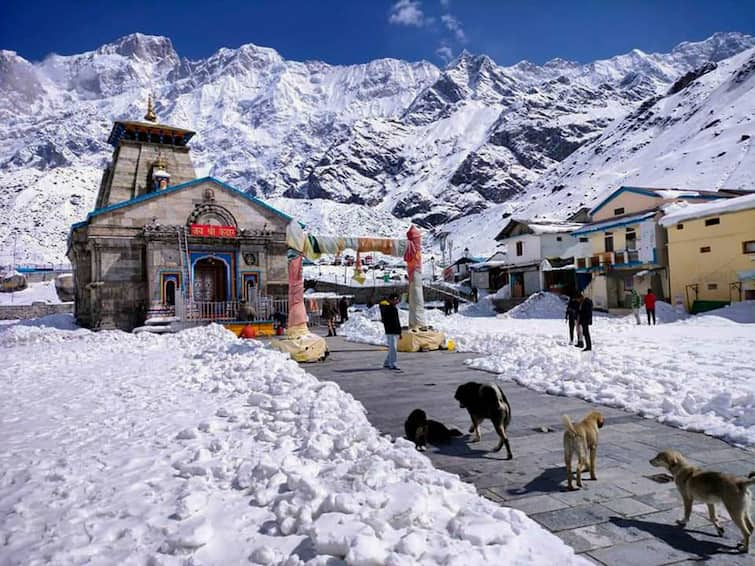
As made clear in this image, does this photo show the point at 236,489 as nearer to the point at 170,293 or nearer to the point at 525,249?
the point at 170,293

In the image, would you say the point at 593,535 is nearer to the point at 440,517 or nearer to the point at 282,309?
the point at 440,517

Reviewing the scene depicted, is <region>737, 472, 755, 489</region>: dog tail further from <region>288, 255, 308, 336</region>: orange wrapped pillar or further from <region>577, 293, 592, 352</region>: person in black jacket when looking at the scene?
<region>288, 255, 308, 336</region>: orange wrapped pillar

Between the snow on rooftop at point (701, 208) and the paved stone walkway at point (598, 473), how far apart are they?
821 inches

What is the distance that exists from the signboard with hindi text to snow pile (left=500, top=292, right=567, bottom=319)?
56.2ft

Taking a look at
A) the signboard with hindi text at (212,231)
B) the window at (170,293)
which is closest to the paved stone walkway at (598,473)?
the window at (170,293)

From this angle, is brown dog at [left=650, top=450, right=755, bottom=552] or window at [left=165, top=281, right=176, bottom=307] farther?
window at [left=165, top=281, right=176, bottom=307]

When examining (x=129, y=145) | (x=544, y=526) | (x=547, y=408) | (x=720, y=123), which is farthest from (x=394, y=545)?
(x=720, y=123)

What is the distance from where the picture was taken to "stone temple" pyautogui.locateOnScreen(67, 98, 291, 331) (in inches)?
837

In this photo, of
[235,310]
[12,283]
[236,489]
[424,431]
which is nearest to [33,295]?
[12,283]

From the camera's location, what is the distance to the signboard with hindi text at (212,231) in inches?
880

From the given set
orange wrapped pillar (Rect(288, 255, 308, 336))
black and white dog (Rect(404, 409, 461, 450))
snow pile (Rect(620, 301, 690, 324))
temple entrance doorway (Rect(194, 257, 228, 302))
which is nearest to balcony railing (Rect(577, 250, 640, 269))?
snow pile (Rect(620, 301, 690, 324))

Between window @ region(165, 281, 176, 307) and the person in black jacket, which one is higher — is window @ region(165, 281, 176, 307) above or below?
above

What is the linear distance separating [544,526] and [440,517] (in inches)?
29.6

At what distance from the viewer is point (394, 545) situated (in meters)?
2.98
